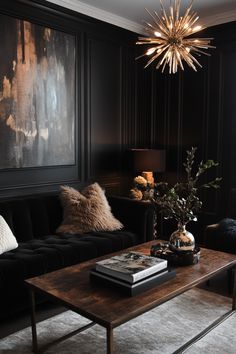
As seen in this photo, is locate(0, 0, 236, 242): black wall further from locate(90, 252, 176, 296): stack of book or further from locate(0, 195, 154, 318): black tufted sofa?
locate(90, 252, 176, 296): stack of book

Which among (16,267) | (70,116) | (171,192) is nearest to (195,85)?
(70,116)

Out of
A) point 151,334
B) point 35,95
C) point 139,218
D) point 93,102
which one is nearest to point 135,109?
point 93,102

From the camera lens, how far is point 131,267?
78.2 inches

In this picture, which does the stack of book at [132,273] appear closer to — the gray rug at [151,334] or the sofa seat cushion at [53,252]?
the gray rug at [151,334]

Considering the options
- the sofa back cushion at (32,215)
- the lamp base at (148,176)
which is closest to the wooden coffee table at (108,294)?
the sofa back cushion at (32,215)

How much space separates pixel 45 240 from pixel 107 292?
4.33ft

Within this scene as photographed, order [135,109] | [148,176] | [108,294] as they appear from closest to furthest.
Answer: [108,294]
[148,176]
[135,109]

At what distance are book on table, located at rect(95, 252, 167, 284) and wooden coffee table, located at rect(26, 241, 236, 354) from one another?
9cm

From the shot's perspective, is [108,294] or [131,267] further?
[131,267]

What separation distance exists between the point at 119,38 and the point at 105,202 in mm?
2106

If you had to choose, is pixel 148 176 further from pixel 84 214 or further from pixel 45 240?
pixel 45 240

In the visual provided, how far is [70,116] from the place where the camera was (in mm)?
3924

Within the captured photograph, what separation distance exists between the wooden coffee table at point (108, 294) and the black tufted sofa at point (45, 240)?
0.40 m

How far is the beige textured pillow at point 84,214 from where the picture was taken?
334 cm
